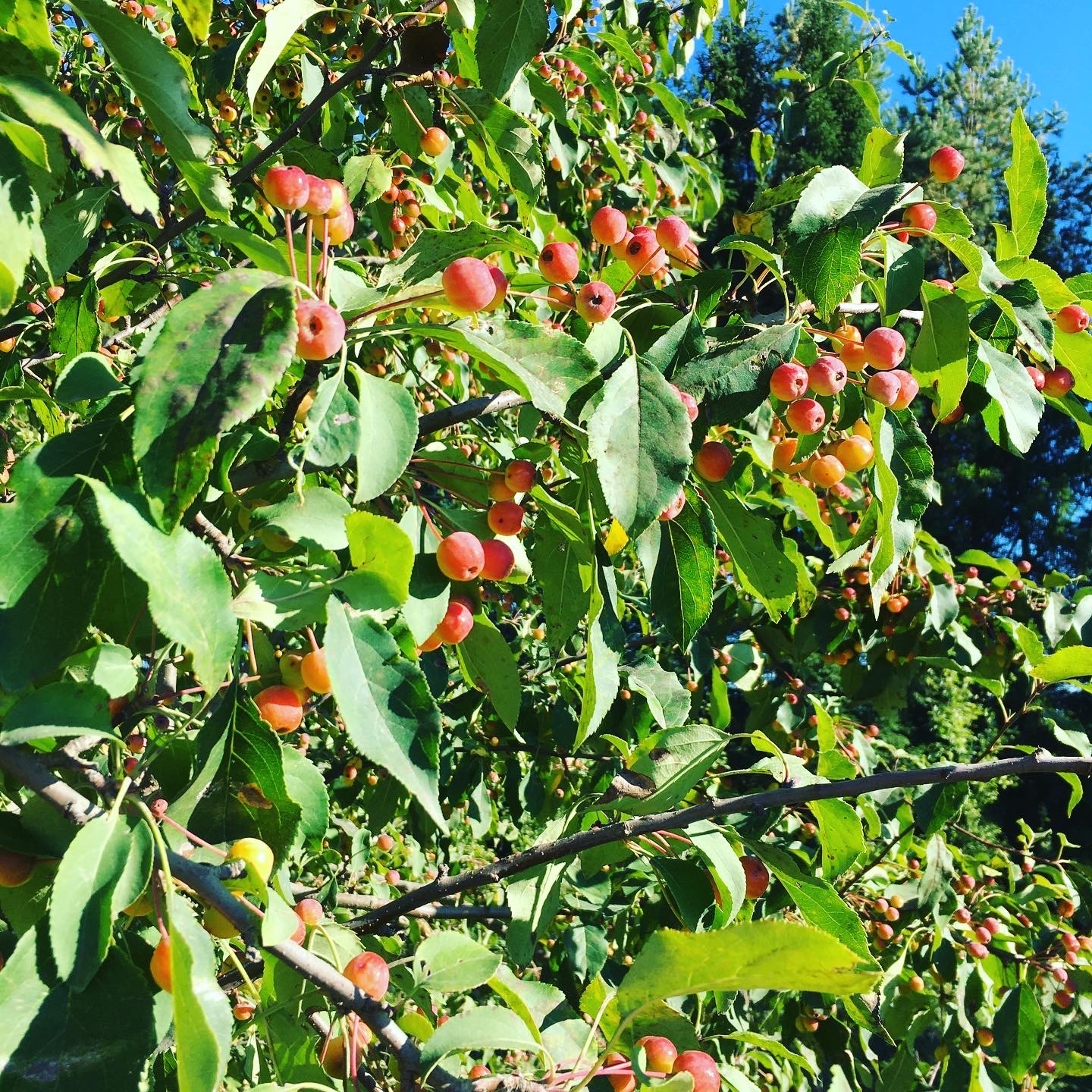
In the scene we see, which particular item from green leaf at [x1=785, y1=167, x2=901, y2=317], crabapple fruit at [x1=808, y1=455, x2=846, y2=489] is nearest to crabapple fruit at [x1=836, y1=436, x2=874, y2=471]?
crabapple fruit at [x1=808, y1=455, x2=846, y2=489]

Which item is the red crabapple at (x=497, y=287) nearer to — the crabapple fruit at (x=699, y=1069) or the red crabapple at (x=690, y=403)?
the red crabapple at (x=690, y=403)

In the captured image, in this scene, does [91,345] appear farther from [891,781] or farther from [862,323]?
[862,323]

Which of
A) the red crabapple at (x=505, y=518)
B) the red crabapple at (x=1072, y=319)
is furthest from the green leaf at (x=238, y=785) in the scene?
the red crabapple at (x=1072, y=319)

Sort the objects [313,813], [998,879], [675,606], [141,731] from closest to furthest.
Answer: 1. [313,813]
2. [675,606]
3. [141,731]
4. [998,879]

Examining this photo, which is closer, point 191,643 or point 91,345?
point 191,643

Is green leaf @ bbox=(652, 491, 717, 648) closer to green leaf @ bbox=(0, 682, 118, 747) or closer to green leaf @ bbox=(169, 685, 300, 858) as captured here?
green leaf @ bbox=(169, 685, 300, 858)

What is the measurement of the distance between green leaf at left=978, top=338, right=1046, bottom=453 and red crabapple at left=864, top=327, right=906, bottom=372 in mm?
116

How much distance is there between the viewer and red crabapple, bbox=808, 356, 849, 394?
4.17 feet

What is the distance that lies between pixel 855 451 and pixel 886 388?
26 centimetres

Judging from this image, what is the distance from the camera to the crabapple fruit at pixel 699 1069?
92 centimetres

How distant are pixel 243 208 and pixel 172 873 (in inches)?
92.7

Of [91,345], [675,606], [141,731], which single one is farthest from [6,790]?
[675,606]

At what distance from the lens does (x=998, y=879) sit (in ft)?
15.9

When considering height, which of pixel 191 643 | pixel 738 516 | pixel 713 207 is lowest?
pixel 191 643
